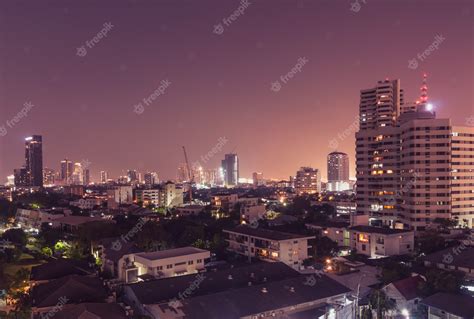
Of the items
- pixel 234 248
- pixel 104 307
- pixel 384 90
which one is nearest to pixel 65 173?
pixel 384 90

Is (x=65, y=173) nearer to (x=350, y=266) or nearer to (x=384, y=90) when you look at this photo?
(x=384, y=90)

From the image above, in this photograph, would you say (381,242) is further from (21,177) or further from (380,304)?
(21,177)

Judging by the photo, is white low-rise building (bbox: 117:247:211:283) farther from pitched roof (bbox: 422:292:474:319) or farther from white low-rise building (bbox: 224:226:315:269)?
pitched roof (bbox: 422:292:474:319)

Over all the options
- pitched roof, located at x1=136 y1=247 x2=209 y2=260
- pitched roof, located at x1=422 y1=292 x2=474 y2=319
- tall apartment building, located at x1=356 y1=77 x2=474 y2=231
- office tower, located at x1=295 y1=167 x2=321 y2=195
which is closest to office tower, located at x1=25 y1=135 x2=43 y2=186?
office tower, located at x1=295 y1=167 x2=321 y2=195

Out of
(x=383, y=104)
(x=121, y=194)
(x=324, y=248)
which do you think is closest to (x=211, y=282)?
(x=324, y=248)

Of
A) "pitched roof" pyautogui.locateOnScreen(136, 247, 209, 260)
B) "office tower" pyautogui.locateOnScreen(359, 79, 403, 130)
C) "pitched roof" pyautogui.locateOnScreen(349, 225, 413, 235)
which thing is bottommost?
"pitched roof" pyautogui.locateOnScreen(136, 247, 209, 260)

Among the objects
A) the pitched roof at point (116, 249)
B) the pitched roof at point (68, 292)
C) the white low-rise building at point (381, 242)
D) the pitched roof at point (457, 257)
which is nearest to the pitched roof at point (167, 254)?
the pitched roof at point (116, 249)
